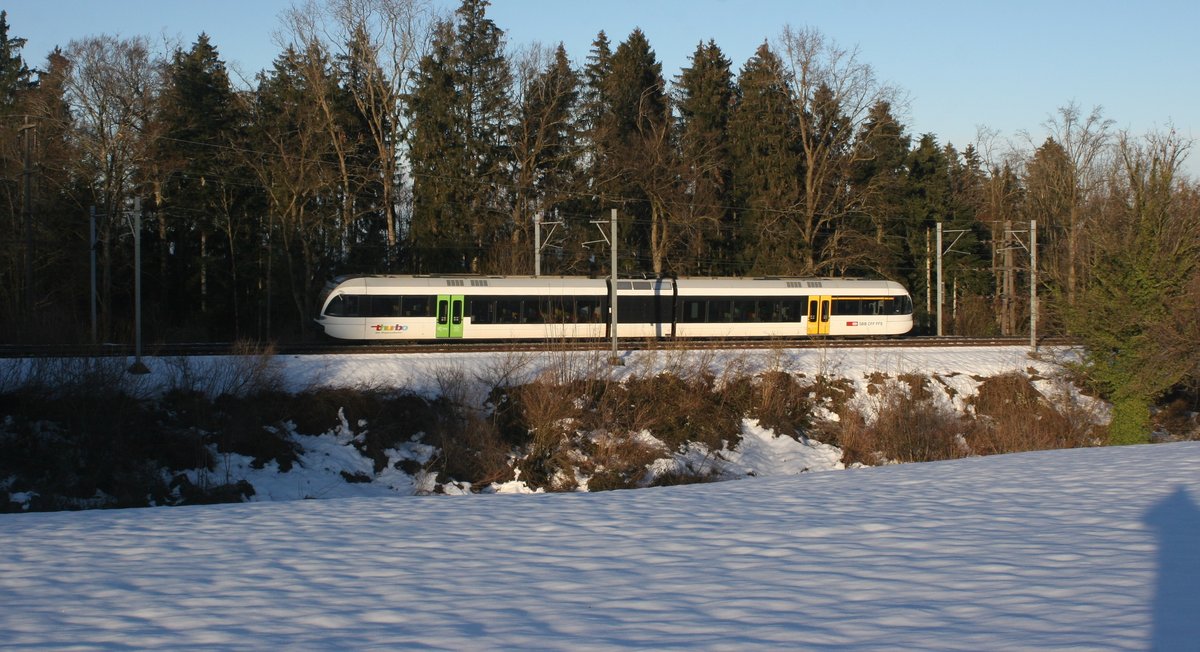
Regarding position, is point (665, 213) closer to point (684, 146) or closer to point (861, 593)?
point (684, 146)

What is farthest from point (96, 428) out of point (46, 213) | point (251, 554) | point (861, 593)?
point (46, 213)

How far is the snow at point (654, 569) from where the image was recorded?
546 centimetres

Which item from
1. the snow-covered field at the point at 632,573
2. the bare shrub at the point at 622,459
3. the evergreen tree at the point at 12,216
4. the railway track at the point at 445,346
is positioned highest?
the evergreen tree at the point at 12,216

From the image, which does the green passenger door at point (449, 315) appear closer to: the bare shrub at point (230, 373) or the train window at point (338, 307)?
the train window at point (338, 307)

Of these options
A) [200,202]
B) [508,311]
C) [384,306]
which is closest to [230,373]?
[384,306]

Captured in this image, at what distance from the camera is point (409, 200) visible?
4741 centimetres

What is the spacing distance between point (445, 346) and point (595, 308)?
6.09 meters

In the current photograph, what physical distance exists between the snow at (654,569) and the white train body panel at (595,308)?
2068 centimetres

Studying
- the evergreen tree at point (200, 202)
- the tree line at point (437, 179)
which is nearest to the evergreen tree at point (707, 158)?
the tree line at point (437, 179)

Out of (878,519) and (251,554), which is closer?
(251,554)

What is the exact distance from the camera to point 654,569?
7.18 m

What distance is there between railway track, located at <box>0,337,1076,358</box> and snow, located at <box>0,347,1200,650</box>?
50.3 ft

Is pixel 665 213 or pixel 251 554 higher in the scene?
pixel 665 213

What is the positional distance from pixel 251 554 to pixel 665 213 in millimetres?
42638
